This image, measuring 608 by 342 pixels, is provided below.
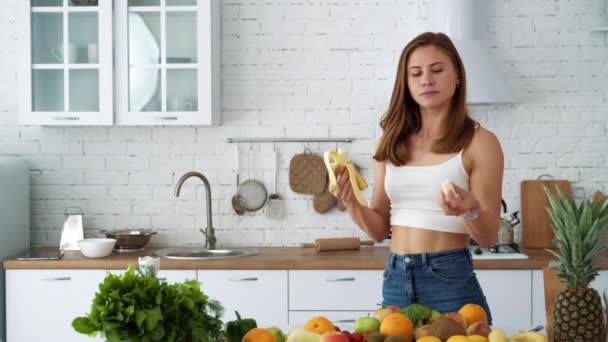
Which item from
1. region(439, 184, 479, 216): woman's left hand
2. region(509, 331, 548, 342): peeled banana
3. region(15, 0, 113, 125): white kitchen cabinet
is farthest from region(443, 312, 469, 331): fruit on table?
region(15, 0, 113, 125): white kitchen cabinet

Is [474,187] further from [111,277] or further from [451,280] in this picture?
[111,277]

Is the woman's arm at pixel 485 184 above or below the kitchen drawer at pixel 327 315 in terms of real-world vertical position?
above

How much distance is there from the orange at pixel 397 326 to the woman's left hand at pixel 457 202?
1.26 feet

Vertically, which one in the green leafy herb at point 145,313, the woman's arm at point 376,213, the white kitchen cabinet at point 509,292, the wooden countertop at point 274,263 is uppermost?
the woman's arm at point 376,213

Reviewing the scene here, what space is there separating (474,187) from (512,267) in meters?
1.51

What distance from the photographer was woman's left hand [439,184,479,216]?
228 centimetres

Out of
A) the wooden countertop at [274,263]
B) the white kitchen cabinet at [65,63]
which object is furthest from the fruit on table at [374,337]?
the white kitchen cabinet at [65,63]

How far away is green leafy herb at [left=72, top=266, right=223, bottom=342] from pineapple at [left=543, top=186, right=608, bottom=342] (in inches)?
33.6

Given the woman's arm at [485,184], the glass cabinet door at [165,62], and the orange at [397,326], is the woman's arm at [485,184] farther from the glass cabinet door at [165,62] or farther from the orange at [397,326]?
the glass cabinet door at [165,62]

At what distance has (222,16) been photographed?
4.79 meters

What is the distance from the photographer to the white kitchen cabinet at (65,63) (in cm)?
444

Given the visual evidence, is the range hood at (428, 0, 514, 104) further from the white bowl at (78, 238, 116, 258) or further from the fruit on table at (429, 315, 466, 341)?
the fruit on table at (429, 315, 466, 341)

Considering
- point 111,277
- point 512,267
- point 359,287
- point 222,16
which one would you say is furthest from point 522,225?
point 111,277

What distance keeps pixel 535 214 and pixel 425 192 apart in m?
2.08
